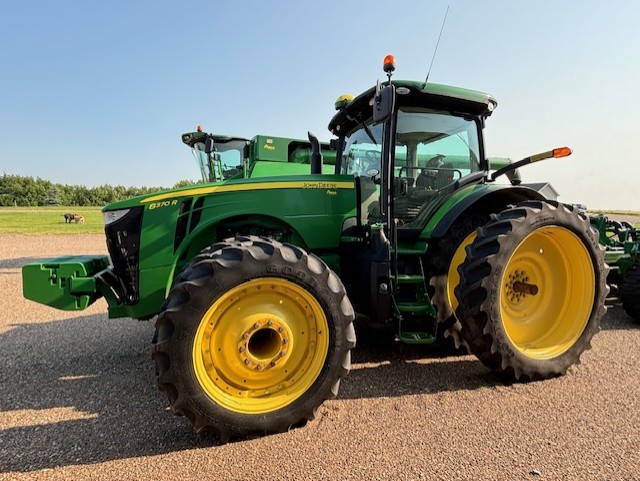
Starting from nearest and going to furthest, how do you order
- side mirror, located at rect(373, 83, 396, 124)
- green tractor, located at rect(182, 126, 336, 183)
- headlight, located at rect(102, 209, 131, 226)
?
side mirror, located at rect(373, 83, 396, 124), headlight, located at rect(102, 209, 131, 226), green tractor, located at rect(182, 126, 336, 183)

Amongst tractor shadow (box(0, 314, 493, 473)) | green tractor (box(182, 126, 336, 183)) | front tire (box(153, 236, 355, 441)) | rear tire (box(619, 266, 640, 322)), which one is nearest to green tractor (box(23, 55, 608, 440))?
front tire (box(153, 236, 355, 441))

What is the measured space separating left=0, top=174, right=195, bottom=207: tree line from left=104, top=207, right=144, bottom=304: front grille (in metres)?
72.8

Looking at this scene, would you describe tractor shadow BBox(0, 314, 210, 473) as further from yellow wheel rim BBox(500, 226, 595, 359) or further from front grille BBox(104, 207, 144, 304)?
yellow wheel rim BBox(500, 226, 595, 359)

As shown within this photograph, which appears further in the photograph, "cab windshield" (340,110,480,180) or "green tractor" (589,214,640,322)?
"green tractor" (589,214,640,322)

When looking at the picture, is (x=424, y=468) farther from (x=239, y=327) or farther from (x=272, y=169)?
(x=272, y=169)

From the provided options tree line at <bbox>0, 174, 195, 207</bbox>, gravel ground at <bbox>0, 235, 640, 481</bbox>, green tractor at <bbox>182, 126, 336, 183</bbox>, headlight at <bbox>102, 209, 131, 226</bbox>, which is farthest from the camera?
tree line at <bbox>0, 174, 195, 207</bbox>

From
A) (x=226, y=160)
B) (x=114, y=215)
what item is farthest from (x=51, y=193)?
(x=114, y=215)

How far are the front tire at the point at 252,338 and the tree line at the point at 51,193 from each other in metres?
73.9

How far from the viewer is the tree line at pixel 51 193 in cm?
7006

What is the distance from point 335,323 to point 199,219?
4.78ft

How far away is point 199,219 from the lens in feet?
10.7

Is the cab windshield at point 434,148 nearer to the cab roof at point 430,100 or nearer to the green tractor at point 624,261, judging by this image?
the cab roof at point 430,100

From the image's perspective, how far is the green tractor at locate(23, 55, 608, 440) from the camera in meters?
2.46

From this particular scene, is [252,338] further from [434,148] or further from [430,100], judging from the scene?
[430,100]
